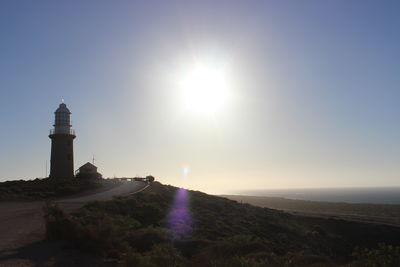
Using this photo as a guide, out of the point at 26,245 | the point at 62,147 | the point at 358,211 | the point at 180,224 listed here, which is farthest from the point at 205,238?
the point at 358,211

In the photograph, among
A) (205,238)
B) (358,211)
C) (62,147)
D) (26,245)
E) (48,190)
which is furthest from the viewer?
(358,211)

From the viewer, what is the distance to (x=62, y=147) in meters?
44.0

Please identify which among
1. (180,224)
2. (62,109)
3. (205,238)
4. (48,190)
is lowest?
(205,238)

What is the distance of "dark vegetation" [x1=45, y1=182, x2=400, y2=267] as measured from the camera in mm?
10820

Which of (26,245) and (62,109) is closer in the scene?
(26,245)

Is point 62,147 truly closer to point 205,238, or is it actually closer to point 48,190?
point 48,190

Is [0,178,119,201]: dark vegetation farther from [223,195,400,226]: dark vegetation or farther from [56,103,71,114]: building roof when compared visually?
[223,195,400,226]: dark vegetation

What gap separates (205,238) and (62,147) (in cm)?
3158

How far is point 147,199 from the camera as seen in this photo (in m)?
28.2

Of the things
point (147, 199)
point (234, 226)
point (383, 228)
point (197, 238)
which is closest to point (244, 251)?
point (197, 238)

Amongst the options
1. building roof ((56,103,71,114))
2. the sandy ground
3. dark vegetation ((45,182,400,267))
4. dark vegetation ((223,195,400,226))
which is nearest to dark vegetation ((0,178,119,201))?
building roof ((56,103,71,114))

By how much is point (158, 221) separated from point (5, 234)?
7.90 metres

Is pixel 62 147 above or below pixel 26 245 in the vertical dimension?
above

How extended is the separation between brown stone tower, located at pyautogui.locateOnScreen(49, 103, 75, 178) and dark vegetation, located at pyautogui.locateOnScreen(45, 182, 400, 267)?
17.8 meters
